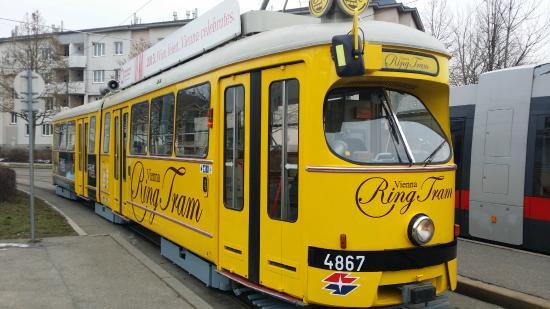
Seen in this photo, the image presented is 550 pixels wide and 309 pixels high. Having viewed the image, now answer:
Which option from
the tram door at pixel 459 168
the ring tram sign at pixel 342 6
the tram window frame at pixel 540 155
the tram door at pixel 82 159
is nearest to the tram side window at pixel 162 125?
the ring tram sign at pixel 342 6

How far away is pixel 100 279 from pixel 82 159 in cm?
783

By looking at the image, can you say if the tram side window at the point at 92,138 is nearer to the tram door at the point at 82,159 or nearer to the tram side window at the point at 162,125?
the tram door at the point at 82,159

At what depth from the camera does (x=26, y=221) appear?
11133 mm

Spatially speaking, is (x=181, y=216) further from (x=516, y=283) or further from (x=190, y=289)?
(x=516, y=283)

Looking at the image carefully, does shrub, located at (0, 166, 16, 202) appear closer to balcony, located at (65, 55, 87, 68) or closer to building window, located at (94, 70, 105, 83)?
building window, located at (94, 70, 105, 83)

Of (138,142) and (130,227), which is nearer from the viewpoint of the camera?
(138,142)

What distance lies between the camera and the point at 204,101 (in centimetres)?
611

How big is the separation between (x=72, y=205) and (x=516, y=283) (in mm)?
12590

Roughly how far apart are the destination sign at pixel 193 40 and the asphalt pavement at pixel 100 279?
3.01 m

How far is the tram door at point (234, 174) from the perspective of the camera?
523cm

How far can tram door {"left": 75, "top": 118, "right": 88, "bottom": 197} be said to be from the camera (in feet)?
43.7

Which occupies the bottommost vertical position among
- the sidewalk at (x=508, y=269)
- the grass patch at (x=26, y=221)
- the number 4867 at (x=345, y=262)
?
the grass patch at (x=26, y=221)

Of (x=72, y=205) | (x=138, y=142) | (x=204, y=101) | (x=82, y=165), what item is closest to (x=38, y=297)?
(x=204, y=101)

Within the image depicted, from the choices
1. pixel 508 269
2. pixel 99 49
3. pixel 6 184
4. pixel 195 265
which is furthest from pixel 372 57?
pixel 99 49
